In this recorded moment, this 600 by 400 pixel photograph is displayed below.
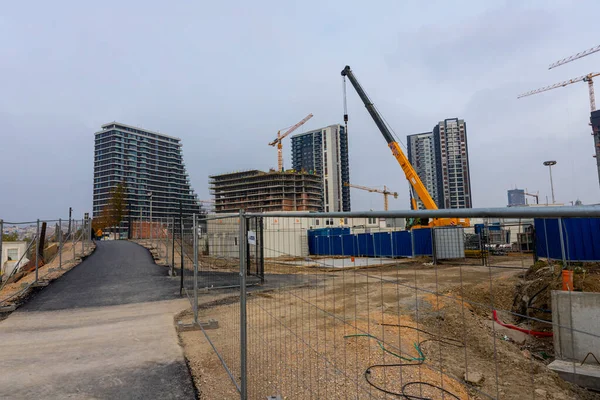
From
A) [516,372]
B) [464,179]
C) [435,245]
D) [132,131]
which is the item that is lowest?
[516,372]

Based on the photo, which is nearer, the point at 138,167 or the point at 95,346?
the point at 95,346

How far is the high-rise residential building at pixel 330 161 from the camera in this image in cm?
14200

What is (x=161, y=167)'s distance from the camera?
138125 millimetres

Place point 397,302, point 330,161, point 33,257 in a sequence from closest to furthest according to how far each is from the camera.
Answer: point 397,302 < point 33,257 < point 330,161

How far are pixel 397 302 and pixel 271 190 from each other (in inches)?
4768

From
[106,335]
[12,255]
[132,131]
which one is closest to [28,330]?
[106,335]

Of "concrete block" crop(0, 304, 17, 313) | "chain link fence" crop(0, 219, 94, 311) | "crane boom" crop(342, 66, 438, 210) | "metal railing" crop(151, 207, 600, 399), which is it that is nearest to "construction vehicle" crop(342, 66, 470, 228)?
"crane boom" crop(342, 66, 438, 210)

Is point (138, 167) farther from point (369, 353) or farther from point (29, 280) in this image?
point (369, 353)

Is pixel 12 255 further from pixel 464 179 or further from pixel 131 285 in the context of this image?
pixel 464 179

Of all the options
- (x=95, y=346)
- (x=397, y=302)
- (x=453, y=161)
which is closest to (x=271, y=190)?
(x=453, y=161)

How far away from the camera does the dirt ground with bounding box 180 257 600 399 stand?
3438 millimetres

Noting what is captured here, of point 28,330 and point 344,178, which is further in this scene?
point 344,178

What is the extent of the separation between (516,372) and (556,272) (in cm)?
413

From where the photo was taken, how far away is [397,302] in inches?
227
